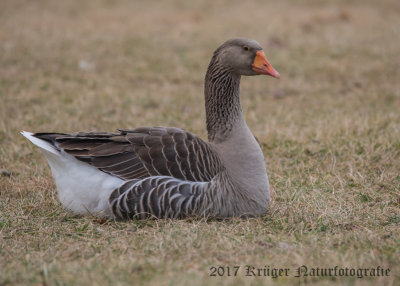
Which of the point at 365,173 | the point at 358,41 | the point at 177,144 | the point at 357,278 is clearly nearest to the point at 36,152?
the point at 177,144

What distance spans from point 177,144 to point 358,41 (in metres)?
8.78

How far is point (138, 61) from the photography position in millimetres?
10953

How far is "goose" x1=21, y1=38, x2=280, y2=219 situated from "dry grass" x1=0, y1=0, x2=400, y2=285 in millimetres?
170

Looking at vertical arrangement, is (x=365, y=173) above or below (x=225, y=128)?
below

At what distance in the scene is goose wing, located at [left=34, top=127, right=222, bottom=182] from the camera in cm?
459

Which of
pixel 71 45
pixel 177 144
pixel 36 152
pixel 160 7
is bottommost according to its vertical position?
pixel 36 152

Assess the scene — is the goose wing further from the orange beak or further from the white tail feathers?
the orange beak

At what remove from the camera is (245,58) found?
16.5ft

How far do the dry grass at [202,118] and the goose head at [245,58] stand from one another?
1315mm

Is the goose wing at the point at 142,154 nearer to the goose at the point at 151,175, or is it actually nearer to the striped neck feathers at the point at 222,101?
the goose at the point at 151,175

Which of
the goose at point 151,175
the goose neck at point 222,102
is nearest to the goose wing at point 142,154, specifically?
the goose at point 151,175

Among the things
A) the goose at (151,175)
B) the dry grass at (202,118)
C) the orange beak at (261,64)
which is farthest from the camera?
the orange beak at (261,64)

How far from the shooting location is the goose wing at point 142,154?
4.59 meters

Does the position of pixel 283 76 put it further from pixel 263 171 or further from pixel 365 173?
pixel 263 171
